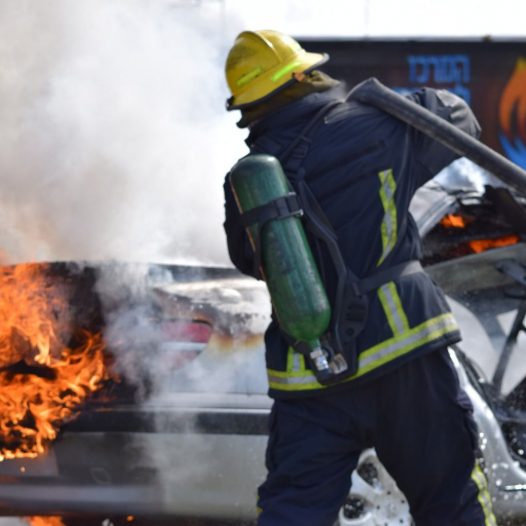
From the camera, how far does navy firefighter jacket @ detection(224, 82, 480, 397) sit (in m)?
3.02

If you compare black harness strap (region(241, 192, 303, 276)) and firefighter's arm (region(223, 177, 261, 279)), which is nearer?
black harness strap (region(241, 192, 303, 276))

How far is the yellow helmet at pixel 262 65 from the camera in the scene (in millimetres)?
3109

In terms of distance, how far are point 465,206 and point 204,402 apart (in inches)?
64.8

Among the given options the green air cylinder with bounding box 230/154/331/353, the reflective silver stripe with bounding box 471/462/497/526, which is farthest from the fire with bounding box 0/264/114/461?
the reflective silver stripe with bounding box 471/462/497/526

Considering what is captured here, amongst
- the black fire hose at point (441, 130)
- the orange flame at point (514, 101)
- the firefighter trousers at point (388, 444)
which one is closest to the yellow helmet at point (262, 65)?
the black fire hose at point (441, 130)

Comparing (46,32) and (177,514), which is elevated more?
(46,32)

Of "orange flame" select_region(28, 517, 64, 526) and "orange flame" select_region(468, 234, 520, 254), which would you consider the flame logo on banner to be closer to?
"orange flame" select_region(468, 234, 520, 254)

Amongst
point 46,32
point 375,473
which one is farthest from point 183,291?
point 46,32

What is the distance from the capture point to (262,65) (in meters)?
3.15

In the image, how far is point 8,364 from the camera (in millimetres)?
4160

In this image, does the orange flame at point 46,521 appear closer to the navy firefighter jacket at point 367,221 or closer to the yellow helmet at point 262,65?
the navy firefighter jacket at point 367,221

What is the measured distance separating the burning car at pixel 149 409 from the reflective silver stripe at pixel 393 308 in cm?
109

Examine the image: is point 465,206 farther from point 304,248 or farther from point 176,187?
point 304,248

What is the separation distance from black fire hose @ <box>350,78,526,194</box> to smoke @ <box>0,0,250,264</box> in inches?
89.3
